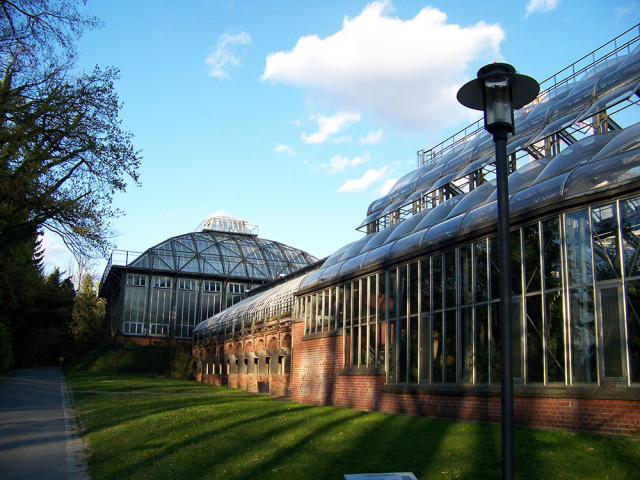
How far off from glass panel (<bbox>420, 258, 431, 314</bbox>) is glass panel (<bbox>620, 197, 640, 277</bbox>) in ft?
19.4

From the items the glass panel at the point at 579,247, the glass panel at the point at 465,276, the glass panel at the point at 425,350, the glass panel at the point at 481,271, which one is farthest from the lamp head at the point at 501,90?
the glass panel at the point at 425,350

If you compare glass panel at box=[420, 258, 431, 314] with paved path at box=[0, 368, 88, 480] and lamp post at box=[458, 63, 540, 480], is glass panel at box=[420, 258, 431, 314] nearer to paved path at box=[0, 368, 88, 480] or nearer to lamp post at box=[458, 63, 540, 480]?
paved path at box=[0, 368, 88, 480]

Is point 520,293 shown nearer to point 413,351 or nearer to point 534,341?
point 534,341

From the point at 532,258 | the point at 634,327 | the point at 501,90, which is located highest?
the point at 501,90

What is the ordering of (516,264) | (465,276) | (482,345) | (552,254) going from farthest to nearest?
(465,276)
(482,345)
(516,264)
(552,254)

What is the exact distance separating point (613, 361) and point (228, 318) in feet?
118

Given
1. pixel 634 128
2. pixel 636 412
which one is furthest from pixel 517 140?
pixel 636 412

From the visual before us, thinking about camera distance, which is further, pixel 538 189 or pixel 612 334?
pixel 538 189

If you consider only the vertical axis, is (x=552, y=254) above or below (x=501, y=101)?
below

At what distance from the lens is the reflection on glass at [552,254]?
11844 millimetres

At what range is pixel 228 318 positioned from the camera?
4397 centimetres

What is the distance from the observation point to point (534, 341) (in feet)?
39.5

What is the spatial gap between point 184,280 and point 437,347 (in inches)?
1798

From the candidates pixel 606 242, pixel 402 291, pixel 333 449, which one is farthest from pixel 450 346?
pixel 606 242
